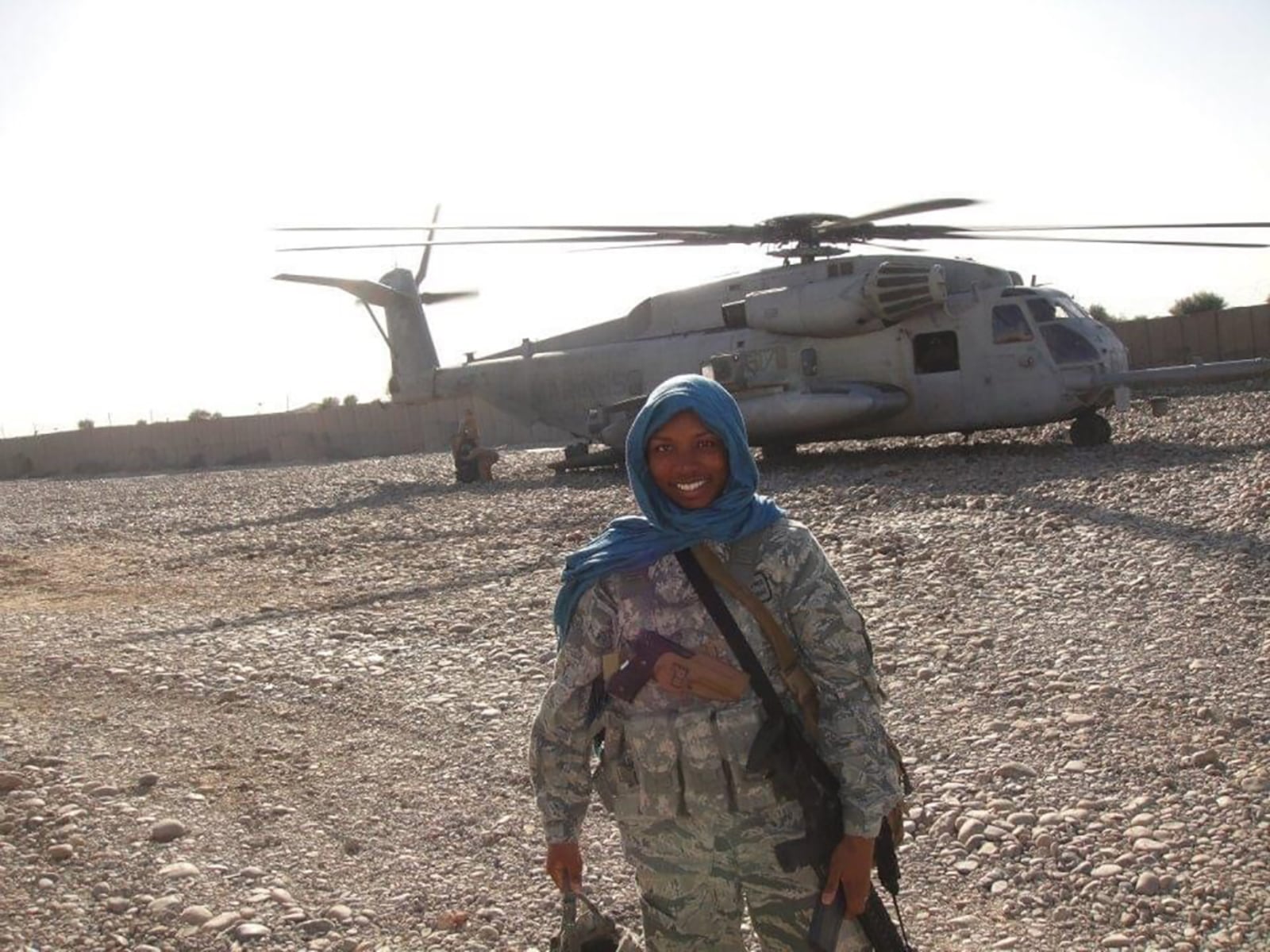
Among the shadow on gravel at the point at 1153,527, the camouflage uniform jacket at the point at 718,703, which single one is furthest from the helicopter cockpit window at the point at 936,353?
the camouflage uniform jacket at the point at 718,703

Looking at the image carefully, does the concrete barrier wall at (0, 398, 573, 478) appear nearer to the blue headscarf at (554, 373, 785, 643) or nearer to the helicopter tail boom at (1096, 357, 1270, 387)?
the helicopter tail boom at (1096, 357, 1270, 387)

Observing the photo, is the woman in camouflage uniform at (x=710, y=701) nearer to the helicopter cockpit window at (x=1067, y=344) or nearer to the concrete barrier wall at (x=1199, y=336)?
the helicopter cockpit window at (x=1067, y=344)

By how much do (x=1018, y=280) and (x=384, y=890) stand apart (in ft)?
38.0

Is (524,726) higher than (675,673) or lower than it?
lower

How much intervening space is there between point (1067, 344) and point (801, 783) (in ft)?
39.2

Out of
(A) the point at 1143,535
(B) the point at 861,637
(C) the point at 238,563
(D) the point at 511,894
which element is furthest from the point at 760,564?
(C) the point at 238,563

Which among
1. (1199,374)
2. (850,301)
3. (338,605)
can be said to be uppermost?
(850,301)

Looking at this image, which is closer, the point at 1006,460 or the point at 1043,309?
the point at 1006,460

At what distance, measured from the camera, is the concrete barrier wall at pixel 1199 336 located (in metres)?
23.9

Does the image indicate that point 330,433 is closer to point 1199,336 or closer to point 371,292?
point 371,292

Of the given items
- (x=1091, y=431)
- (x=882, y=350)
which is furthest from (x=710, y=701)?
(x=1091, y=431)

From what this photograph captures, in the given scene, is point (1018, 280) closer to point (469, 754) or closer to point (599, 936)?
point (469, 754)

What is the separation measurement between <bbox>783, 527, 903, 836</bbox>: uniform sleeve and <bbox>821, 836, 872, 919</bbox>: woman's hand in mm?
30

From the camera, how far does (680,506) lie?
2.63 meters
